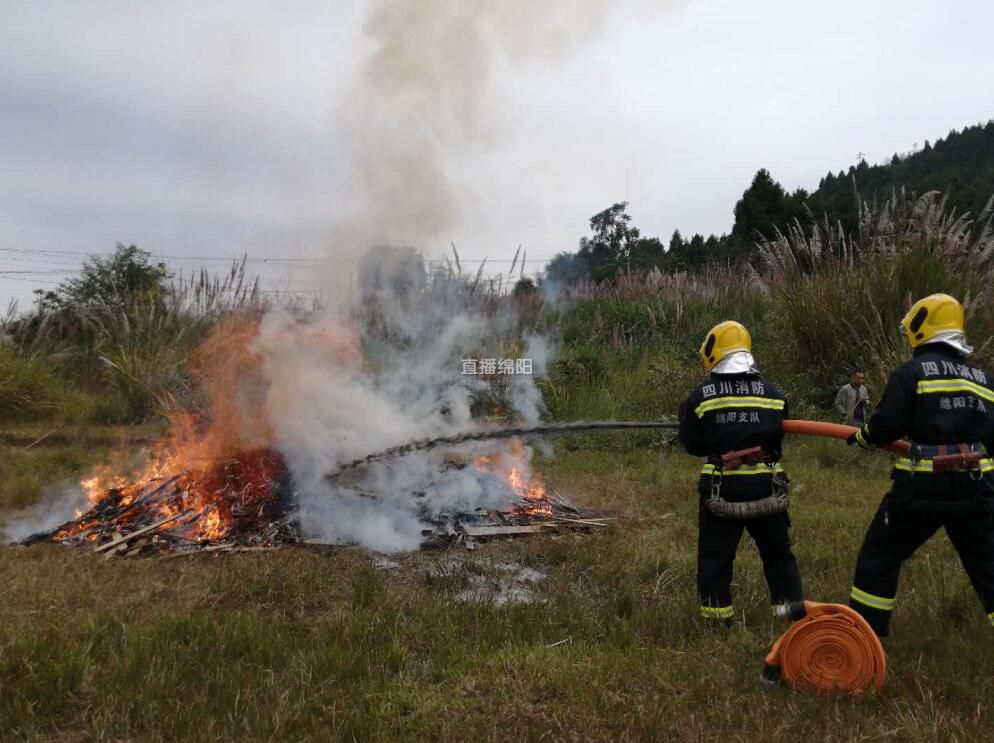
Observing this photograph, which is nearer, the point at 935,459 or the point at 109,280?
the point at 935,459

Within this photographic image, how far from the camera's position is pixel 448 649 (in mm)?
3533

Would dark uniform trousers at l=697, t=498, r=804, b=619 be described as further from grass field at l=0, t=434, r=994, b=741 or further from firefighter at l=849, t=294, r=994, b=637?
firefighter at l=849, t=294, r=994, b=637

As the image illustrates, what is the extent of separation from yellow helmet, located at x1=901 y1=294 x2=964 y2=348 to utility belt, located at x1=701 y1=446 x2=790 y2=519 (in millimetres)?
998

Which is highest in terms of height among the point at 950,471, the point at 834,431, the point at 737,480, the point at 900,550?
the point at 834,431

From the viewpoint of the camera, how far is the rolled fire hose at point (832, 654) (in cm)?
299

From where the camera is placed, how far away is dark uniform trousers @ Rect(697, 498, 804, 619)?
12.6 ft

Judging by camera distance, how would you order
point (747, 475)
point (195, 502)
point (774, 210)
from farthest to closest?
point (774, 210), point (195, 502), point (747, 475)

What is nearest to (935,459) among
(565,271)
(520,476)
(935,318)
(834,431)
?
(834,431)

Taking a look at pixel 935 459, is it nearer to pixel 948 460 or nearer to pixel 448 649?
Answer: pixel 948 460

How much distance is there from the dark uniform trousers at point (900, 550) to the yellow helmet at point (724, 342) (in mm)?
1131

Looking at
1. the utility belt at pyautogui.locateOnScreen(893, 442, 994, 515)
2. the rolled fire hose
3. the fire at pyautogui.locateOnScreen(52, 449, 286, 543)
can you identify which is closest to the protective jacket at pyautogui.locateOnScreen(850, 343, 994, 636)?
the utility belt at pyautogui.locateOnScreen(893, 442, 994, 515)

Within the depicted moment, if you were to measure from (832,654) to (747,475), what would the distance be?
102 cm

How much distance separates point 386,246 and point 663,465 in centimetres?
442

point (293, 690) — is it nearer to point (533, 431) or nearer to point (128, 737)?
point (128, 737)
